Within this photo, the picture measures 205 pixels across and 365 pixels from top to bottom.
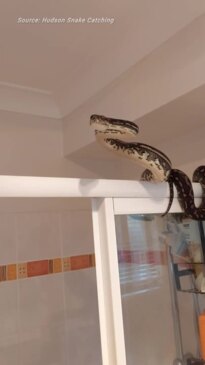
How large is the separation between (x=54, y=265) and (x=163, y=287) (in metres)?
0.61

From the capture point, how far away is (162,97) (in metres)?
1.02

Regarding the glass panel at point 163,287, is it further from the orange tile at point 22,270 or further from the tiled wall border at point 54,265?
the orange tile at point 22,270

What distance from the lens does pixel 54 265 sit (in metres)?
1.45

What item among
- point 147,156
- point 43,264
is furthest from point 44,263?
point 147,156

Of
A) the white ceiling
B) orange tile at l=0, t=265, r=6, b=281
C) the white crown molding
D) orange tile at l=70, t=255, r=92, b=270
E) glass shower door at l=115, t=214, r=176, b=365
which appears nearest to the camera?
glass shower door at l=115, t=214, r=176, b=365

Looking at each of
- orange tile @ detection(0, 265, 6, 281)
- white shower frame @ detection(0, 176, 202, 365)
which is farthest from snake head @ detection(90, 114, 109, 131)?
orange tile @ detection(0, 265, 6, 281)

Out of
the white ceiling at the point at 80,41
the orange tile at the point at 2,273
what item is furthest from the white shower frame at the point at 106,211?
the orange tile at the point at 2,273

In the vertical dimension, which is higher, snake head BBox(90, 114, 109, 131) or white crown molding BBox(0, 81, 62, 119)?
white crown molding BBox(0, 81, 62, 119)

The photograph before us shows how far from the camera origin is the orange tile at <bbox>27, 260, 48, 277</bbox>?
1.38 metres

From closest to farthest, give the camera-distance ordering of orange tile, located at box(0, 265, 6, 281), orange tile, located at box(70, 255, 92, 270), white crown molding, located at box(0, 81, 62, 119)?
orange tile, located at box(0, 265, 6, 281) < white crown molding, located at box(0, 81, 62, 119) < orange tile, located at box(70, 255, 92, 270)

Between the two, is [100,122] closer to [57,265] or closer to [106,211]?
[106,211]

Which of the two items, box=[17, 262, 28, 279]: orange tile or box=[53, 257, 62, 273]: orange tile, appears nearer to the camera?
box=[17, 262, 28, 279]: orange tile

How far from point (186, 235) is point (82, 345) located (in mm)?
825

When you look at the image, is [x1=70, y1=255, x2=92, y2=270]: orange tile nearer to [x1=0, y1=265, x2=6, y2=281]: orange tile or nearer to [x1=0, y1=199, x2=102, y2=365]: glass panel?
[x1=0, y1=199, x2=102, y2=365]: glass panel
